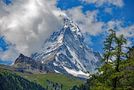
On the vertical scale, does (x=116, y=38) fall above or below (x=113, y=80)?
above

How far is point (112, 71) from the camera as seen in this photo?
3856 centimetres

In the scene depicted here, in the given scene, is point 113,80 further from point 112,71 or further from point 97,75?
point 97,75

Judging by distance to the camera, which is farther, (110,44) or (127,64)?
(110,44)

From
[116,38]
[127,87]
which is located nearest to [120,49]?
[116,38]

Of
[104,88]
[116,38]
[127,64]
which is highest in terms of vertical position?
[116,38]

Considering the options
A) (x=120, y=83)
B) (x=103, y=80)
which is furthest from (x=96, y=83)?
(x=120, y=83)

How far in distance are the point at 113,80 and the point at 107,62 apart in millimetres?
2557

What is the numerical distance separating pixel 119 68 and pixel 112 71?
726 millimetres

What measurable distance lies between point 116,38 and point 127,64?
3.19 meters

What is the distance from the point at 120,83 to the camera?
37.9 m

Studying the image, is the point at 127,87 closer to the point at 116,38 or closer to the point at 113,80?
the point at 113,80

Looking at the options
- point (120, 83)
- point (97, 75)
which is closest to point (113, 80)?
point (120, 83)

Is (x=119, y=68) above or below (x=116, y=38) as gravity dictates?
below

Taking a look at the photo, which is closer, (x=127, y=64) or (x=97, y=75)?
(x=127, y=64)
